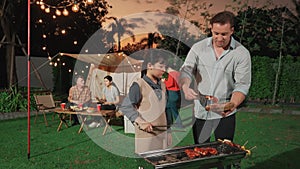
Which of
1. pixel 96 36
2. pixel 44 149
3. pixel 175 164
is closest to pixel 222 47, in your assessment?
pixel 175 164

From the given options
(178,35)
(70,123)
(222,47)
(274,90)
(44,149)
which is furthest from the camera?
(178,35)

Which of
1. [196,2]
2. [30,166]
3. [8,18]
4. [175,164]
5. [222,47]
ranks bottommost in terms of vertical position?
[30,166]

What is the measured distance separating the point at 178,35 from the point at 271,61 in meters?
4.74

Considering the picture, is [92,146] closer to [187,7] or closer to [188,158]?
[188,158]

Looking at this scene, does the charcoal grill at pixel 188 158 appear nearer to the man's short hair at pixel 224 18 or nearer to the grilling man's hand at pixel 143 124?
the grilling man's hand at pixel 143 124

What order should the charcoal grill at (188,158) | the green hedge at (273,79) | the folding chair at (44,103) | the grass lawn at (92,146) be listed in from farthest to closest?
the green hedge at (273,79) → the folding chair at (44,103) → the grass lawn at (92,146) → the charcoal grill at (188,158)

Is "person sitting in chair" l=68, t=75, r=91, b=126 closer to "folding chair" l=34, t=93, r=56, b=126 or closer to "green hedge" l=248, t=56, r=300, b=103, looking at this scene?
"folding chair" l=34, t=93, r=56, b=126

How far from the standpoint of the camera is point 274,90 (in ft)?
44.2

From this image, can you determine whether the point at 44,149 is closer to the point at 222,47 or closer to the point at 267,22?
the point at 222,47

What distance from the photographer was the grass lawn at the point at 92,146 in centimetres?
514

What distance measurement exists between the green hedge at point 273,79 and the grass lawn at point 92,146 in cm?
473

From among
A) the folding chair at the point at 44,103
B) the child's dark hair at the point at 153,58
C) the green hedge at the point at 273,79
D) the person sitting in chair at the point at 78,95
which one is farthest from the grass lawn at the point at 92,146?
the green hedge at the point at 273,79

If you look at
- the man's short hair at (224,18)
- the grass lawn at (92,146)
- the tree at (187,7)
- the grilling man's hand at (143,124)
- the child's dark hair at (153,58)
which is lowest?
the grass lawn at (92,146)

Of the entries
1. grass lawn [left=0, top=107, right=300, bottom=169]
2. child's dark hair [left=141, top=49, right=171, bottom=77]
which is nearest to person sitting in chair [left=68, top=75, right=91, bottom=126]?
grass lawn [left=0, top=107, right=300, bottom=169]
